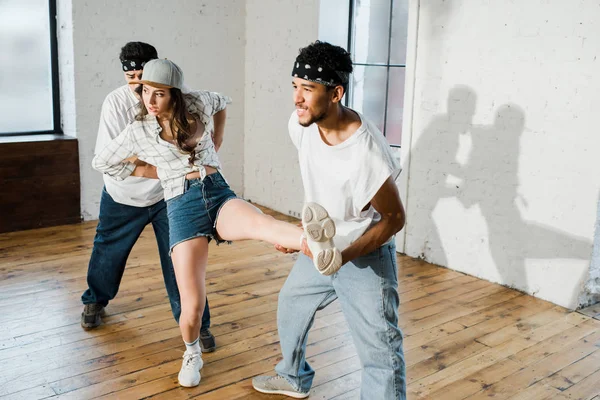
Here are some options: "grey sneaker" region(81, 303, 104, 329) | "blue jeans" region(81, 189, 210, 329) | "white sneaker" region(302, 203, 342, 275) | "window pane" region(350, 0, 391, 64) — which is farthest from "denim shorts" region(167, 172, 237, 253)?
"window pane" region(350, 0, 391, 64)

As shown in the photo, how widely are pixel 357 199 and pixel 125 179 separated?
1390 mm

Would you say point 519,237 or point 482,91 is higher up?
point 482,91

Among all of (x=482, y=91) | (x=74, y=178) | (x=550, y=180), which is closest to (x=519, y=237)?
(x=550, y=180)

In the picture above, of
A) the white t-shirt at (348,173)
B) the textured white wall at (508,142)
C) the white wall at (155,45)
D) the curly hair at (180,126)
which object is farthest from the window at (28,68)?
the white t-shirt at (348,173)

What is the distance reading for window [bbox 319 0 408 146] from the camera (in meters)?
5.21

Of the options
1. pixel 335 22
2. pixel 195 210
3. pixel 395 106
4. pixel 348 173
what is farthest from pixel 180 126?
pixel 335 22

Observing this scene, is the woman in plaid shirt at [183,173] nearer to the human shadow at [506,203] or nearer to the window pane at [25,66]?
the human shadow at [506,203]

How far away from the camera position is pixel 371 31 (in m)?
5.41

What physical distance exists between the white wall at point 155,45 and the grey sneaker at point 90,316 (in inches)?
88.8

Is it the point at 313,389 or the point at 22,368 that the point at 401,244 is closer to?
the point at 313,389

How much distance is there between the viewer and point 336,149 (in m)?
2.29

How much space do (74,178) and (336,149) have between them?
378cm

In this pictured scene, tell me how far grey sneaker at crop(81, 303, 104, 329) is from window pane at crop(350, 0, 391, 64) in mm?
3008

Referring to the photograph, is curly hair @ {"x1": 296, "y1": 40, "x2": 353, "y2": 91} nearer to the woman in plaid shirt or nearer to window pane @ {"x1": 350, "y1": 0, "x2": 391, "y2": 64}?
the woman in plaid shirt
